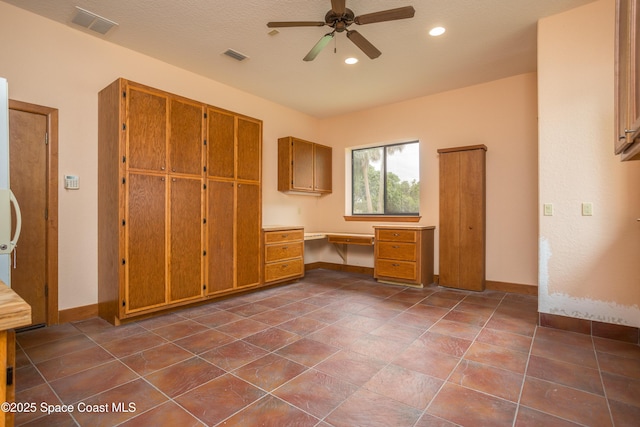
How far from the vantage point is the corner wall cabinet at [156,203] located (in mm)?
3018

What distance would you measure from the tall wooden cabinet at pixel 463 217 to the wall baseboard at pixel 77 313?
4311 mm

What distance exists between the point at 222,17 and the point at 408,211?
12.3 feet

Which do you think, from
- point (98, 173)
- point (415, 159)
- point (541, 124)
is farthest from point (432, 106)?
point (98, 173)

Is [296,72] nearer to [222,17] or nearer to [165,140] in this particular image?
[222,17]

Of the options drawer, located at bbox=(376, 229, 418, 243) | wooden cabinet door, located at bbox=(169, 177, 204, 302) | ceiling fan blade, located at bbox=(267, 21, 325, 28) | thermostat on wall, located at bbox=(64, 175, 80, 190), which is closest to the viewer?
Result: ceiling fan blade, located at bbox=(267, 21, 325, 28)

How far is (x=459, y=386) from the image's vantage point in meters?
1.94

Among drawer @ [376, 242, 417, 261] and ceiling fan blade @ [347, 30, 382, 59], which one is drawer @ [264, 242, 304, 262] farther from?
ceiling fan blade @ [347, 30, 382, 59]

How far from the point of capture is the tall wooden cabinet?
14.0 ft

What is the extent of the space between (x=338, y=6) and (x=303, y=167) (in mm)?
3145

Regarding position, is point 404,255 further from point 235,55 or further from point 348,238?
point 235,55

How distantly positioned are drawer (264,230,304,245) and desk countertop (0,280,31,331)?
140 inches

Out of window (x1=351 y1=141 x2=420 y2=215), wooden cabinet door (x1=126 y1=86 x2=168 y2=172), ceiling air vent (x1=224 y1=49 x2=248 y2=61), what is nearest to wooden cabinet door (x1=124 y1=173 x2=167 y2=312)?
wooden cabinet door (x1=126 y1=86 x2=168 y2=172)

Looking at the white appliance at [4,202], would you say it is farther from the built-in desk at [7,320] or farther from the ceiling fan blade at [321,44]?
the ceiling fan blade at [321,44]

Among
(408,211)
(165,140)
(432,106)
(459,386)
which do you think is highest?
(432,106)
